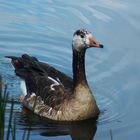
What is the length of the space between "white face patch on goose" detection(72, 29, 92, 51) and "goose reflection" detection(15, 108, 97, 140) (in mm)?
1276

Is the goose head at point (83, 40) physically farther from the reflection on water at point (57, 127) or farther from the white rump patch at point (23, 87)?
the white rump patch at point (23, 87)

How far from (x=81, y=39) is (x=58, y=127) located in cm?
152

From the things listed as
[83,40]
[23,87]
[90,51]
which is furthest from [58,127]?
[90,51]

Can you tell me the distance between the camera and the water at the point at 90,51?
10.4 meters

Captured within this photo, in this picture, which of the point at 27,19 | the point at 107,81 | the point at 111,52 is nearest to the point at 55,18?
the point at 27,19

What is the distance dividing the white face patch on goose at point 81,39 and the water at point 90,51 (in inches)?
49.5

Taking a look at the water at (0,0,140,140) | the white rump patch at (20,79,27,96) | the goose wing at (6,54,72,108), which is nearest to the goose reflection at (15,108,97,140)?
the water at (0,0,140,140)

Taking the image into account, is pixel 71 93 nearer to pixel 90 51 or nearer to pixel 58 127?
pixel 58 127

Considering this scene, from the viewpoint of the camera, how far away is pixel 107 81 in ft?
39.8

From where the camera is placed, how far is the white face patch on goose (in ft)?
34.7

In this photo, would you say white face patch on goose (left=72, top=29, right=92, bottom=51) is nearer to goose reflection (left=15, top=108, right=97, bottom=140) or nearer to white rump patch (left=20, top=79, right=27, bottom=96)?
goose reflection (left=15, top=108, right=97, bottom=140)

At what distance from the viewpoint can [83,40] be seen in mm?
10625

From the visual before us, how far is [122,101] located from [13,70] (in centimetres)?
252

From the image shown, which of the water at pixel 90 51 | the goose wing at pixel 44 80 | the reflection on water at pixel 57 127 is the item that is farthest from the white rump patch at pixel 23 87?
the reflection on water at pixel 57 127
